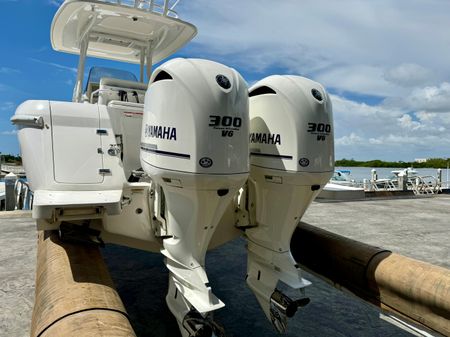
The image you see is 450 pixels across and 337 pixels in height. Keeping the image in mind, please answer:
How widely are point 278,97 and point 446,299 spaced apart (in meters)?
1.77

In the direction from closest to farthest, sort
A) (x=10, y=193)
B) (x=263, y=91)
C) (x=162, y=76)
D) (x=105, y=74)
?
(x=162, y=76), (x=263, y=91), (x=105, y=74), (x=10, y=193)

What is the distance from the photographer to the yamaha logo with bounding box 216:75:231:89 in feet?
7.79

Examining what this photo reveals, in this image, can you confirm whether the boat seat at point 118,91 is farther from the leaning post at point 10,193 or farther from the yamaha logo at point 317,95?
the leaning post at point 10,193

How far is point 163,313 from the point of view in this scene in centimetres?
340

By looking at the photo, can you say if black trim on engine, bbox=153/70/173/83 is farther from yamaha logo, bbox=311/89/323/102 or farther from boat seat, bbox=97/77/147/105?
boat seat, bbox=97/77/147/105

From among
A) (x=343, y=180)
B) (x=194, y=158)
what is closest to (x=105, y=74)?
(x=194, y=158)

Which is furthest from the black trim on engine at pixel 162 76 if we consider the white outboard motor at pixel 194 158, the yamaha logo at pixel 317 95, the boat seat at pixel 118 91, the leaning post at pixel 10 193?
the leaning post at pixel 10 193

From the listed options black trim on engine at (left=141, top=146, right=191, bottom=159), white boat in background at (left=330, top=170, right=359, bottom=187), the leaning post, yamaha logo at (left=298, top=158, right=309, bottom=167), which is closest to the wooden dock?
yamaha logo at (left=298, top=158, right=309, bottom=167)

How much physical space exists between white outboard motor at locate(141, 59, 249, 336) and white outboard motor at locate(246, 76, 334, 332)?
0.34m

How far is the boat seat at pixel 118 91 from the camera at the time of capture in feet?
12.7

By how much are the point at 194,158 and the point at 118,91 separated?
6.93 feet

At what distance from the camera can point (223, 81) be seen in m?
2.39

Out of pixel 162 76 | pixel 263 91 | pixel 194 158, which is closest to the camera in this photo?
pixel 194 158

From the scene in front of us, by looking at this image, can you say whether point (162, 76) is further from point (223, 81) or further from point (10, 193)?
point (10, 193)
